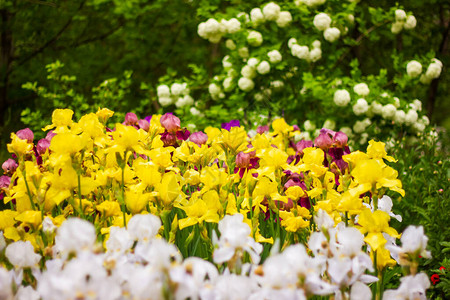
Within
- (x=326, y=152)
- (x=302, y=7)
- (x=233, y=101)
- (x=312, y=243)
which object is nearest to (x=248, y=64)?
(x=233, y=101)

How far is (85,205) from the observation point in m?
1.45

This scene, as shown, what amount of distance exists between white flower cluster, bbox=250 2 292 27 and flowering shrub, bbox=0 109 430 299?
110 inches

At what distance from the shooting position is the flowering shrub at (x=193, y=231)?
89 cm

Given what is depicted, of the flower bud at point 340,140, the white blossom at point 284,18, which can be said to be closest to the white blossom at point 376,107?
the white blossom at point 284,18

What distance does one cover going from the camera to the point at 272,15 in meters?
4.55

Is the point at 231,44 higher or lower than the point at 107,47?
higher

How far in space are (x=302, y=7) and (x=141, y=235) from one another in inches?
156

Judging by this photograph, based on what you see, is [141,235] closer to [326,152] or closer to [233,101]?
[326,152]

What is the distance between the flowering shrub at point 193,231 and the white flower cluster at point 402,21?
3.09 meters

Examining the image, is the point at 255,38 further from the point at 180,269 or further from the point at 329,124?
the point at 180,269

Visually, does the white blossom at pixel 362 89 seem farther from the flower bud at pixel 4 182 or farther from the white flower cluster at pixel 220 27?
the flower bud at pixel 4 182

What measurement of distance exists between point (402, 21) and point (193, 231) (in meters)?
4.04

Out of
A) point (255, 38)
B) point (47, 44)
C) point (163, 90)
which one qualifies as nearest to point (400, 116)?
point (255, 38)

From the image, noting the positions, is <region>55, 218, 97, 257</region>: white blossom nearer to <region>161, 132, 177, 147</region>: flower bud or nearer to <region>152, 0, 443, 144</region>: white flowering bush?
<region>161, 132, 177, 147</region>: flower bud
